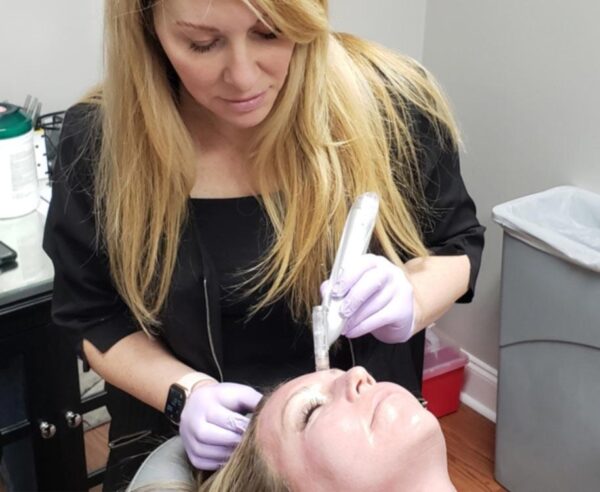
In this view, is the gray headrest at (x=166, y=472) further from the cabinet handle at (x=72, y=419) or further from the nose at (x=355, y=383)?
the cabinet handle at (x=72, y=419)

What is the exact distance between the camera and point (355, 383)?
97 centimetres

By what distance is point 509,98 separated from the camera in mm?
2102

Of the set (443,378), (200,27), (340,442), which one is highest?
(200,27)

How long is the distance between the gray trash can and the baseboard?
256 mm

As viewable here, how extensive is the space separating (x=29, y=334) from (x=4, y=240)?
0.21m

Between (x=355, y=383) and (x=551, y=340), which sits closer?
(x=355, y=383)

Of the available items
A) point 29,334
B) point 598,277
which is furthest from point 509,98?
point 29,334

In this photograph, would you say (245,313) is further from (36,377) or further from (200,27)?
(36,377)

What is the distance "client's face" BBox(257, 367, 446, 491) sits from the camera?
91 centimetres

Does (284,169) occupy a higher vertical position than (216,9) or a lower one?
lower

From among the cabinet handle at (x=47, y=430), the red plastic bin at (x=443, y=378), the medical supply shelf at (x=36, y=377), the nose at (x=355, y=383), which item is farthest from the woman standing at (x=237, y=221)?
the red plastic bin at (x=443, y=378)

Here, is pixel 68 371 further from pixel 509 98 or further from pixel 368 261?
pixel 509 98

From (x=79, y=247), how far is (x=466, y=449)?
144 cm

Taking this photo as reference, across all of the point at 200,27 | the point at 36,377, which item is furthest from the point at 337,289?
the point at 36,377
